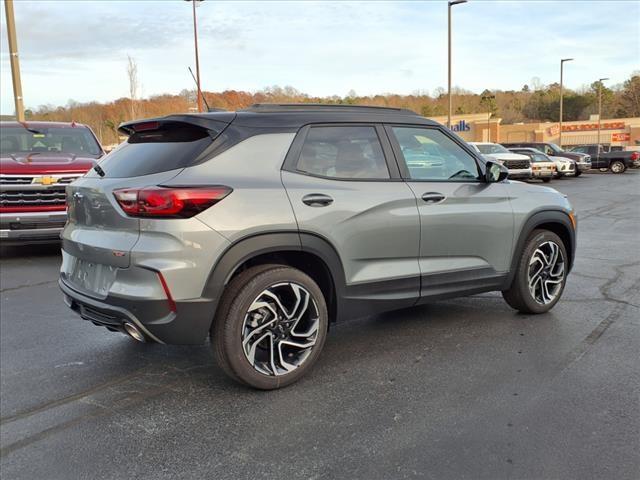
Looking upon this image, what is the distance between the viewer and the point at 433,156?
14.5 ft

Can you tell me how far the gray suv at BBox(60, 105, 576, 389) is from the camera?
323 cm

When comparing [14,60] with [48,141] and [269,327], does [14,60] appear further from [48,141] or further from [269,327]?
[269,327]

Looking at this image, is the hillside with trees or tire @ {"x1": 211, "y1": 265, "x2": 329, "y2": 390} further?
the hillside with trees

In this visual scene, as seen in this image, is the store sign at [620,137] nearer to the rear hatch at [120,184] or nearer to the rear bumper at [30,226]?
the rear bumper at [30,226]

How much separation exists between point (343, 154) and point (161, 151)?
3.94 feet

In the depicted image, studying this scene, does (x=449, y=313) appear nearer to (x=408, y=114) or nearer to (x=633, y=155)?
(x=408, y=114)

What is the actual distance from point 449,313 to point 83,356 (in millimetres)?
3121

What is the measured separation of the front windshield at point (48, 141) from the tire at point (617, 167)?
3216 cm

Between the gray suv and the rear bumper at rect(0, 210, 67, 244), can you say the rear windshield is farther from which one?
the rear bumper at rect(0, 210, 67, 244)

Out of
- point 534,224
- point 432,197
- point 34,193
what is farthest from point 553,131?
point 432,197

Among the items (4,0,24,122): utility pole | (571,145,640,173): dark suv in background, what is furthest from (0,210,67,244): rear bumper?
(571,145,640,173): dark suv in background

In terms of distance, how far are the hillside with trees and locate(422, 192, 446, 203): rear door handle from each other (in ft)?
14.3

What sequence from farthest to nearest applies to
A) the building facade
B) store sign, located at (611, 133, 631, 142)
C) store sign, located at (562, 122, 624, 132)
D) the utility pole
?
store sign, located at (562, 122, 624, 132) < the building facade < store sign, located at (611, 133, 631, 142) < the utility pole

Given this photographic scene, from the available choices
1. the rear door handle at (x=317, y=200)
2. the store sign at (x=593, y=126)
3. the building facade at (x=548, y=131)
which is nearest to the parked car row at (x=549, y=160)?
the rear door handle at (x=317, y=200)
